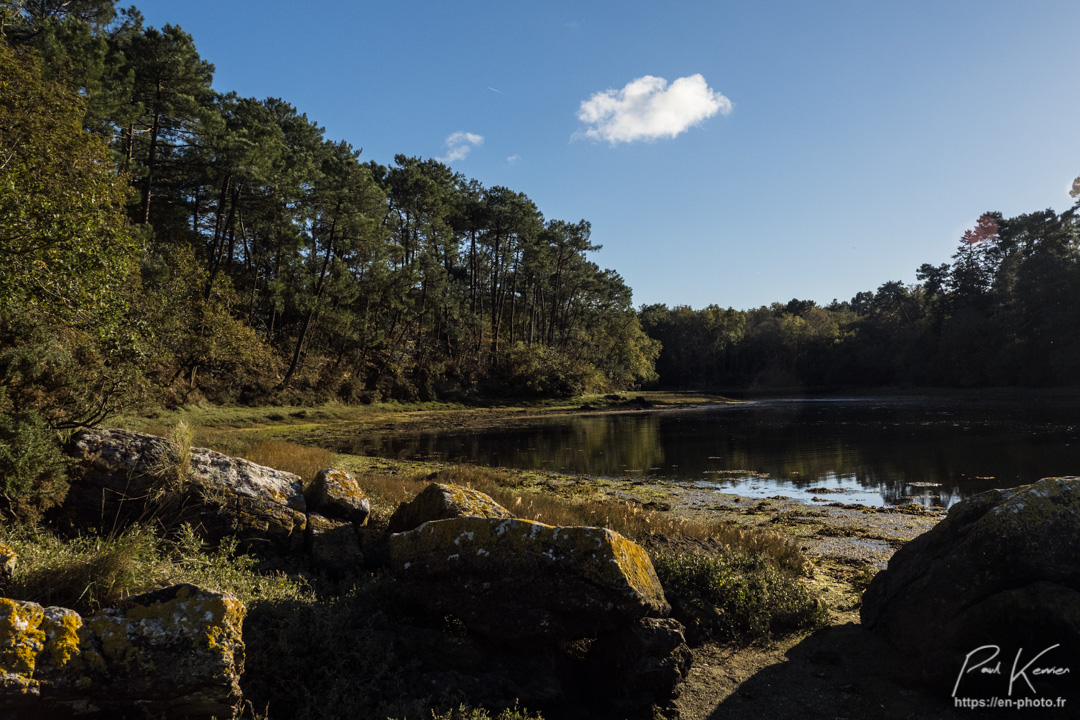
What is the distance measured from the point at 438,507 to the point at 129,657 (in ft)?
12.1

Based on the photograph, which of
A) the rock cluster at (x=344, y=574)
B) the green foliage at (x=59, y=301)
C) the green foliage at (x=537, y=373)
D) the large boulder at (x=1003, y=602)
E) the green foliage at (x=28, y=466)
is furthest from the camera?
the green foliage at (x=537, y=373)

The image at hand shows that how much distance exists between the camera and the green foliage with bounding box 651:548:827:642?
21.1ft

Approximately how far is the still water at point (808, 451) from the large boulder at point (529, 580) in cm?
1364

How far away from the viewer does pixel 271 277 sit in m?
48.7

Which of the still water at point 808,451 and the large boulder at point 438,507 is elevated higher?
the large boulder at point 438,507

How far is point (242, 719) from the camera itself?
3.63m

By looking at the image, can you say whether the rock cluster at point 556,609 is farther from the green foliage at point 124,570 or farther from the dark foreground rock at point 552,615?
the green foliage at point 124,570

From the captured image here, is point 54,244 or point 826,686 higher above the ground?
point 54,244

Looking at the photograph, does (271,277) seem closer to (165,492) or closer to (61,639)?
(165,492)

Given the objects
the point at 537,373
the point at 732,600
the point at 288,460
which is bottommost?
the point at 732,600

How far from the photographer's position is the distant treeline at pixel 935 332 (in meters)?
66.1

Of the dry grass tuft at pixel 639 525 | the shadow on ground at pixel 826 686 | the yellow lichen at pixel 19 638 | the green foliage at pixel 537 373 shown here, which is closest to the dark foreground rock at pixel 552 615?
the shadow on ground at pixel 826 686

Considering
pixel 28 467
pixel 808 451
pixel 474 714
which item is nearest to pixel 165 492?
pixel 28 467

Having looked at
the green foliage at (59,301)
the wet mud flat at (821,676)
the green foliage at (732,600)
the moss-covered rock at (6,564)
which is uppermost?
the green foliage at (59,301)
